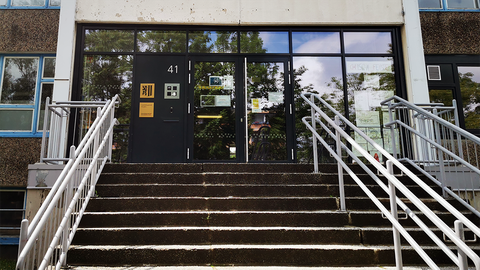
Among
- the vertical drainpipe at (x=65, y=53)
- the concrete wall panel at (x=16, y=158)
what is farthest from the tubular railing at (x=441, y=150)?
the concrete wall panel at (x=16, y=158)

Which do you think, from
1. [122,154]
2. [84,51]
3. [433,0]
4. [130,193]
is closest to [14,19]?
[84,51]

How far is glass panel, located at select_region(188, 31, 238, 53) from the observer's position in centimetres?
696

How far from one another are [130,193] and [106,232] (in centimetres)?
87

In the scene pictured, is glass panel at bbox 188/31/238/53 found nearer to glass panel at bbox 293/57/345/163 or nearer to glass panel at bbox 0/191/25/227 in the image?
glass panel at bbox 293/57/345/163

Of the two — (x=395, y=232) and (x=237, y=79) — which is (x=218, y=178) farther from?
(x=237, y=79)

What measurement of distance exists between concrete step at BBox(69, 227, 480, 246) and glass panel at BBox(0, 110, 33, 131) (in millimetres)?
4722

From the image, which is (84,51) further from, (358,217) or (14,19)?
(358,217)

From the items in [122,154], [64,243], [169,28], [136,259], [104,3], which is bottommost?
[136,259]

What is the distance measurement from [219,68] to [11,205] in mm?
5391

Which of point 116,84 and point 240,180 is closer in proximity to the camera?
point 240,180

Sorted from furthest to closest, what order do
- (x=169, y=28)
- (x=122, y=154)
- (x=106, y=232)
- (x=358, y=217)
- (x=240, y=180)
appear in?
(x=169, y=28) < (x=122, y=154) < (x=240, y=180) < (x=358, y=217) < (x=106, y=232)

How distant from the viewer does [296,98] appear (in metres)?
6.85

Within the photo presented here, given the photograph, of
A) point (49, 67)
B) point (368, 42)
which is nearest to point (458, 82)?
point (368, 42)

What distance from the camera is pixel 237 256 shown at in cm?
325
